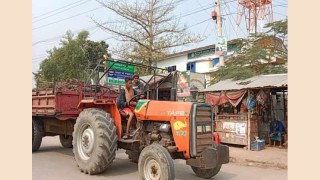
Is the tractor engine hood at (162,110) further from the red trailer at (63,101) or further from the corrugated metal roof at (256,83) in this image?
the corrugated metal roof at (256,83)

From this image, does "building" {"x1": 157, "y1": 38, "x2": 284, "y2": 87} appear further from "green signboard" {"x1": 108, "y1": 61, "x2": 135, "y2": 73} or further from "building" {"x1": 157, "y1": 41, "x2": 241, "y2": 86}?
"green signboard" {"x1": 108, "y1": 61, "x2": 135, "y2": 73}

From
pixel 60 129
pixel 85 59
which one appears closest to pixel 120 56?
pixel 60 129

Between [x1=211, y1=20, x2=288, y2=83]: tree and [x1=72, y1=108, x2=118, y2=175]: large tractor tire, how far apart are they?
9252 millimetres

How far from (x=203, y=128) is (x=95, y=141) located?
239 cm

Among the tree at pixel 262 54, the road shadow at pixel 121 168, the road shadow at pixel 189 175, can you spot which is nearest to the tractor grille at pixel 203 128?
the road shadow at pixel 189 175

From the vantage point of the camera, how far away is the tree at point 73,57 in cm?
3038

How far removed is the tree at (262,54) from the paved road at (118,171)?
7.58 m

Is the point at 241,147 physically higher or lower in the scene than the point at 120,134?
lower

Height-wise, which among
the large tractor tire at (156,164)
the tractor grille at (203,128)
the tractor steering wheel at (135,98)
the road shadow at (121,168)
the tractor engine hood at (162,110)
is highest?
the tractor steering wheel at (135,98)

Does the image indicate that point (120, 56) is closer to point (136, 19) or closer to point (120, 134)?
point (136, 19)

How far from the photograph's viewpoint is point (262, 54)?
16797mm

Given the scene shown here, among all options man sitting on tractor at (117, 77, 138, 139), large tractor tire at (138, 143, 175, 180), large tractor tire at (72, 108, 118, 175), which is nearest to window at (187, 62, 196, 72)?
man sitting on tractor at (117, 77, 138, 139)

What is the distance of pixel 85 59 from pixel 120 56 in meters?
12.2

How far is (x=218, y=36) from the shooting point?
1669cm
